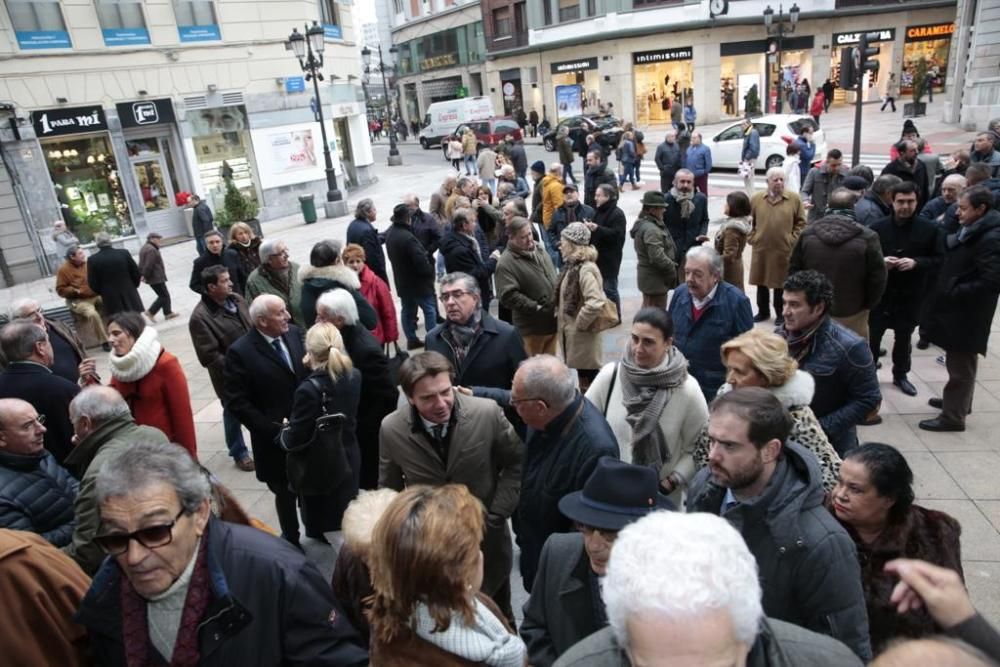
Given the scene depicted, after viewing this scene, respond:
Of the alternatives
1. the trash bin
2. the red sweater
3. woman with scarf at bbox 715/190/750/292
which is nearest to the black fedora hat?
the red sweater

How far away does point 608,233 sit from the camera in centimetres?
785

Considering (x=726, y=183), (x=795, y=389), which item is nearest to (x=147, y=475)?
(x=795, y=389)

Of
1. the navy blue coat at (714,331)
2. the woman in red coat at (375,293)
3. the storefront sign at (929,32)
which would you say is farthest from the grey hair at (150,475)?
the storefront sign at (929,32)

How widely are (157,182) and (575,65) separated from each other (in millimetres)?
27772

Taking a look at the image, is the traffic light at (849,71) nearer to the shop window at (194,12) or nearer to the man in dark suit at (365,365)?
the man in dark suit at (365,365)

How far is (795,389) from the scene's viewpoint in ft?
10.4

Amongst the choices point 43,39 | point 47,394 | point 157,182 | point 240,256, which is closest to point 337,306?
point 47,394

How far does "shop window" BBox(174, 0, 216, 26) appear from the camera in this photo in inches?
723

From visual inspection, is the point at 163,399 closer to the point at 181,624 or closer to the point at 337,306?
the point at 337,306

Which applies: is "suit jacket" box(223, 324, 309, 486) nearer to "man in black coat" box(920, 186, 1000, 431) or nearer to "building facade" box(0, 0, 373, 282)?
"man in black coat" box(920, 186, 1000, 431)

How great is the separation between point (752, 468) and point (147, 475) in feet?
7.15

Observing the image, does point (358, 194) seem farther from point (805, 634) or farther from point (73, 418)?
point (805, 634)

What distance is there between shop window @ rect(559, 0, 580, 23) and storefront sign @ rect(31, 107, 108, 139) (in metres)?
29.3

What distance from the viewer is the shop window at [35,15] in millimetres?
15883
